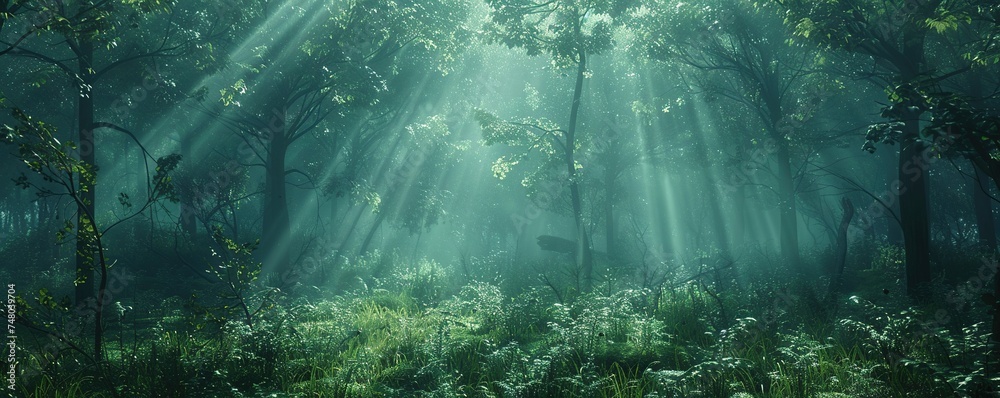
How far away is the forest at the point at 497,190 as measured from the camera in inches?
247

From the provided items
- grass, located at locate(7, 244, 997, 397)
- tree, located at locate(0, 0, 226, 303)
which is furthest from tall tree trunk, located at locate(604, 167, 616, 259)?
tree, located at locate(0, 0, 226, 303)

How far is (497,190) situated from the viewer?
36594 mm

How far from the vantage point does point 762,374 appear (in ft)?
21.4

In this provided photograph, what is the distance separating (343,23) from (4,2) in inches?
390

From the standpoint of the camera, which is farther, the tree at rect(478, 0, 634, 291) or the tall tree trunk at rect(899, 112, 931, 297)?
the tree at rect(478, 0, 634, 291)

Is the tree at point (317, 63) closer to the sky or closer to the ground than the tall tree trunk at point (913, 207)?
closer to the sky

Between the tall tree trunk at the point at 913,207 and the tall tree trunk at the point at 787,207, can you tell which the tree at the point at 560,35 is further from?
the tall tree trunk at the point at 913,207

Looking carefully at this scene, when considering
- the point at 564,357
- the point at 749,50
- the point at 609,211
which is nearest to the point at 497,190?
the point at 609,211

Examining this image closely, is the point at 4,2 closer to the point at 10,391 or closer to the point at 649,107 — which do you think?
the point at 10,391

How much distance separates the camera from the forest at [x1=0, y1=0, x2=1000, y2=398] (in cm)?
628

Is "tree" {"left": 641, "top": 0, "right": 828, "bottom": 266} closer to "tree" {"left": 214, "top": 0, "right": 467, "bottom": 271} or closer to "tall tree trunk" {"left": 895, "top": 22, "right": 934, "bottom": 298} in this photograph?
"tree" {"left": 214, "top": 0, "right": 467, "bottom": 271}

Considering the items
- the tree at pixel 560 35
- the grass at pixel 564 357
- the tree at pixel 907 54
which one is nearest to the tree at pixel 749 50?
the tree at pixel 560 35

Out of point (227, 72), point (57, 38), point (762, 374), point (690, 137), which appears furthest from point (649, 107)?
point (57, 38)

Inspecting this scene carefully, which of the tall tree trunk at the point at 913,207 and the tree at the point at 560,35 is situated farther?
the tree at the point at 560,35
